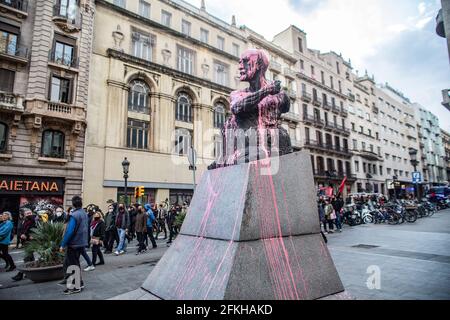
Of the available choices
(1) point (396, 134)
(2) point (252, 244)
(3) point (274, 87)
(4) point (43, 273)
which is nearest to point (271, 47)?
(3) point (274, 87)

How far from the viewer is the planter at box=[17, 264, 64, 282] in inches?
202

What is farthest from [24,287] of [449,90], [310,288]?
[449,90]

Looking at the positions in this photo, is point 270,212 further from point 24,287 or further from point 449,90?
point 449,90

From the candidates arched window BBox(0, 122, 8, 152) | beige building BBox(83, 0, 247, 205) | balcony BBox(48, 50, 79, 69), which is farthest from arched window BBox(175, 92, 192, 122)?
arched window BBox(0, 122, 8, 152)

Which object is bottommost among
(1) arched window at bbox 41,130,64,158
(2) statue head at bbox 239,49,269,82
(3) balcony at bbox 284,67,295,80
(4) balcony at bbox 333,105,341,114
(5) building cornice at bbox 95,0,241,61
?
(2) statue head at bbox 239,49,269,82

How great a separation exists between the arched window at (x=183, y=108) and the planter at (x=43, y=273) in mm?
17493

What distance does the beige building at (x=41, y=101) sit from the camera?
1492cm

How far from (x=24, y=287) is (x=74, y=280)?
1.10 meters

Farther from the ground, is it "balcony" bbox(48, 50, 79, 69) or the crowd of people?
"balcony" bbox(48, 50, 79, 69)

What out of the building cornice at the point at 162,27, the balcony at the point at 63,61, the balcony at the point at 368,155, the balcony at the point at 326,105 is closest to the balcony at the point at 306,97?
the balcony at the point at 326,105

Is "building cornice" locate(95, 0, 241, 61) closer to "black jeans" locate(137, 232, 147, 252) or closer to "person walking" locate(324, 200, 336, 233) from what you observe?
"black jeans" locate(137, 232, 147, 252)

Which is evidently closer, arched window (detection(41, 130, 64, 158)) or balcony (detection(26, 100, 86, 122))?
balcony (detection(26, 100, 86, 122))

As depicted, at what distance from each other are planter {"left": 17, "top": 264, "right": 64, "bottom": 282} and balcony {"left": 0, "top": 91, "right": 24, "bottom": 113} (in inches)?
519
